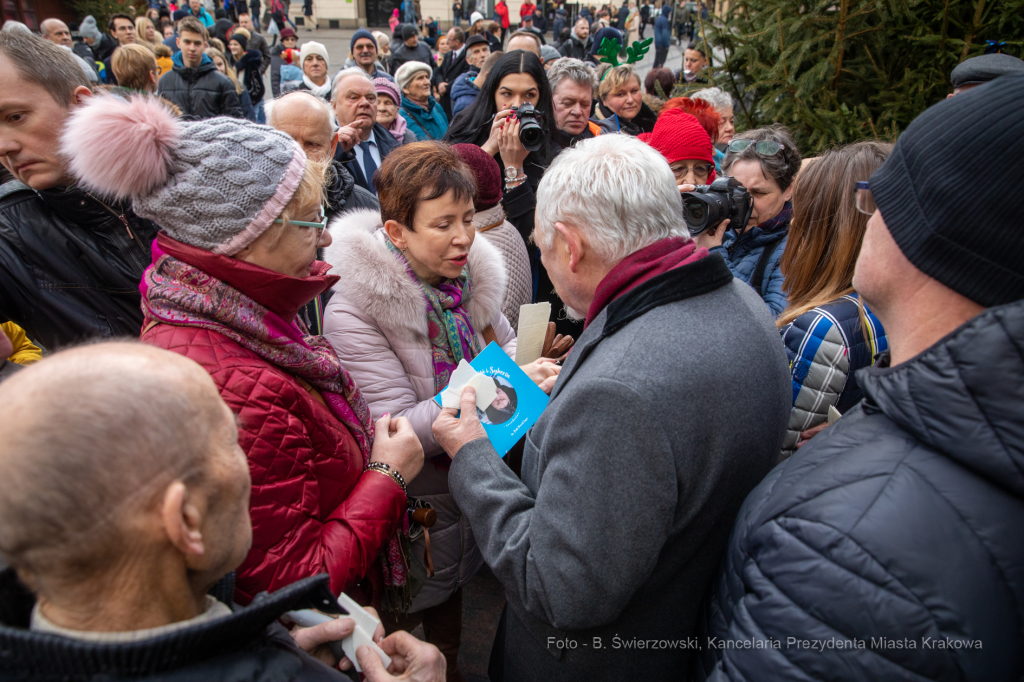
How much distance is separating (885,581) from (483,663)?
233 cm

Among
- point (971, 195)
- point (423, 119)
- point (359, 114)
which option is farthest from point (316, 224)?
point (423, 119)

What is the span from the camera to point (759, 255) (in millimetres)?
2949

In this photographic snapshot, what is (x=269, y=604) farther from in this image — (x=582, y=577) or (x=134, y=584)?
(x=582, y=577)

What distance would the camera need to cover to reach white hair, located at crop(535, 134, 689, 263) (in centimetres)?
147

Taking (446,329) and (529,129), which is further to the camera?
(529,129)

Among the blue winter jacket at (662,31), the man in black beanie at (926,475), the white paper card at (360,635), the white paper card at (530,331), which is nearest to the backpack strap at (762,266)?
the white paper card at (530,331)

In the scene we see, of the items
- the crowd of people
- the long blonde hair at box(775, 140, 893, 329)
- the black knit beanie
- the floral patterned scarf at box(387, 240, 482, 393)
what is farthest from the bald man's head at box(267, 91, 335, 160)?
the black knit beanie

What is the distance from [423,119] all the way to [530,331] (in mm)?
4600

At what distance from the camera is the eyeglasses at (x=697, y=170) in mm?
3704

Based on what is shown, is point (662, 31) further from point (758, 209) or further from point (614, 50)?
point (758, 209)

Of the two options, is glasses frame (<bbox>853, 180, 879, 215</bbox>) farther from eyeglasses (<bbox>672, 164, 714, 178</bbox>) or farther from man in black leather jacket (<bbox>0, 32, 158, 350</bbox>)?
eyeglasses (<bbox>672, 164, 714, 178</bbox>)

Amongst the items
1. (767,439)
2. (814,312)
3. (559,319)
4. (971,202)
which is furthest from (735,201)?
(971,202)

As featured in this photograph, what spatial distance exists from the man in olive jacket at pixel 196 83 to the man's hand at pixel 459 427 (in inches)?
240

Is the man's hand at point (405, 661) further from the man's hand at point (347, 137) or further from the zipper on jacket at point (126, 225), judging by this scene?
the man's hand at point (347, 137)
